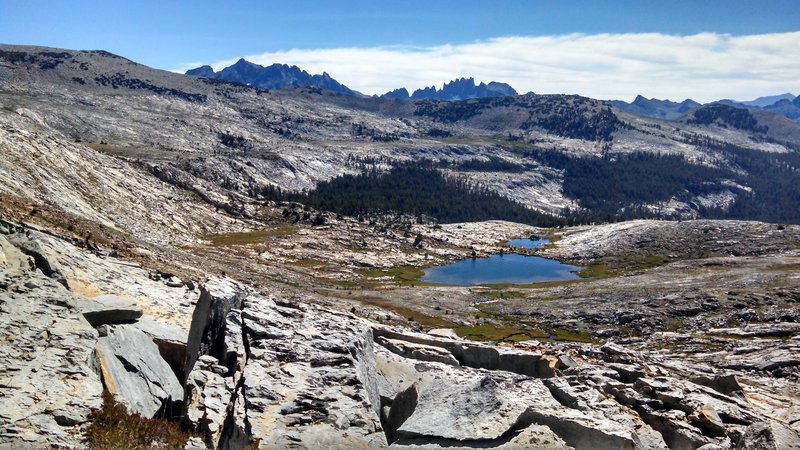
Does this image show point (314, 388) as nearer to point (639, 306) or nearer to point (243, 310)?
point (243, 310)

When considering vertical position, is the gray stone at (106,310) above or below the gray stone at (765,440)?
above

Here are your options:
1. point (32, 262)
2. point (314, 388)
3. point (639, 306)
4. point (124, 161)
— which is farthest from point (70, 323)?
point (124, 161)

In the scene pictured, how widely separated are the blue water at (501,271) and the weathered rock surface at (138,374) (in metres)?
121

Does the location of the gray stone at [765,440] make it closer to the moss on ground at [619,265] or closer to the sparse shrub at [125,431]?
the sparse shrub at [125,431]

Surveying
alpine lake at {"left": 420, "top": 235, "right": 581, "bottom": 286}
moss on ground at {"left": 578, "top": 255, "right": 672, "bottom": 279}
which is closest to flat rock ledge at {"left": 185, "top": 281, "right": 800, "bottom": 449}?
alpine lake at {"left": 420, "top": 235, "right": 581, "bottom": 286}

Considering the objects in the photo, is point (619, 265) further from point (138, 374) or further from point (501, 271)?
point (138, 374)

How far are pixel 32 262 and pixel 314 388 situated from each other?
56.1 ft

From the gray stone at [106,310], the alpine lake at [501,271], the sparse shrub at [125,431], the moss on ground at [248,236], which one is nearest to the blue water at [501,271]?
the alpine lake at [501,271]

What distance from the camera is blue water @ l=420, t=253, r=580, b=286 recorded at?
153875 millimetres

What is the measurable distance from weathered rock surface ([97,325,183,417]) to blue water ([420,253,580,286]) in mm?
120997

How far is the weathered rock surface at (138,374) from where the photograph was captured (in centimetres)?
2350

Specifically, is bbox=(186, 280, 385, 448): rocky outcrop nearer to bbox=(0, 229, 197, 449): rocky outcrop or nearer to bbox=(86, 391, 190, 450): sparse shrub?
bbox=(86, 391, 190, 450): sparse shrub

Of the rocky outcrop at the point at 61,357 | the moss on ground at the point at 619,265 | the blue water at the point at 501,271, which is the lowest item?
the blue water at the point at 501,271

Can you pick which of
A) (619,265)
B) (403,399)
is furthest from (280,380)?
(619,265)
